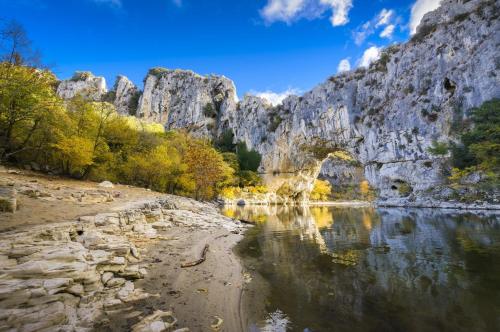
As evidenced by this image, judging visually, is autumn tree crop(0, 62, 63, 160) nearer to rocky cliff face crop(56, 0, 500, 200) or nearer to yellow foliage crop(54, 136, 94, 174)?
yellow foliage crop(54, 136, 94, 174)

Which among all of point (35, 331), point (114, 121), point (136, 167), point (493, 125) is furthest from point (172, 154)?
point (493, 125)

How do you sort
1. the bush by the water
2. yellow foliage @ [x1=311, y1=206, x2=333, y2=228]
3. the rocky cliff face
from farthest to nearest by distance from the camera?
the rocky cliff face → the bush by the water → yellow foliage @ [x1=311, y1=206, x2=333, y2=228]

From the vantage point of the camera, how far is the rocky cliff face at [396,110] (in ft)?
140

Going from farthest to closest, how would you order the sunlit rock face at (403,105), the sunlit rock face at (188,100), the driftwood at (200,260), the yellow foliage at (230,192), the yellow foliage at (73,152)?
the sunlit rock face at (188,100) < the yellow foliage at (230,192) < the sunlit rock face at (403,105) < the yellow foliage at (73,152) < the driftwood at (200,260)

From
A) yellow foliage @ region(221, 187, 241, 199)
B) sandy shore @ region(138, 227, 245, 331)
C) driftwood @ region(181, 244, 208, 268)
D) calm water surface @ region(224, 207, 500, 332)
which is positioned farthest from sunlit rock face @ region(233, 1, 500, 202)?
sandy shore @ region(138, 227, 245, 331)

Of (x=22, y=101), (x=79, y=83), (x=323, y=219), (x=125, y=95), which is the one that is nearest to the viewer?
(x=22, y=101)

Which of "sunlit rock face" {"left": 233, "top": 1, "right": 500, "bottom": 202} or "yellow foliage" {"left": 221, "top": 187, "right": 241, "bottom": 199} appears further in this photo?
"yellow foliage" {"left": 221, "top": 187, "right": 241, "bottom": 199}

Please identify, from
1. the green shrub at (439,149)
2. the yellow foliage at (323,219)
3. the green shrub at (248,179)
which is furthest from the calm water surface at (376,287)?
the green shrub at (248,179)

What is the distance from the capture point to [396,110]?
5125 centimetres

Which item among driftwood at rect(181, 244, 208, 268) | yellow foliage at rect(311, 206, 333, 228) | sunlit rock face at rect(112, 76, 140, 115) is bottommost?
driftwood at rect(181, 244, 208, 268)

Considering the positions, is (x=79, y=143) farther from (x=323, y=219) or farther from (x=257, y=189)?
(x=257, y=189)

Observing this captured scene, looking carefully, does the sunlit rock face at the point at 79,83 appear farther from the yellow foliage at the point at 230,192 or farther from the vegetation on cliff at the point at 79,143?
the vegetation on cliff at the point at 79,143

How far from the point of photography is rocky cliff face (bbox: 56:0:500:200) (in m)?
42.8

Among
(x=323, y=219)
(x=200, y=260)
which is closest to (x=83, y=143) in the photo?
(x=200, y=260)
